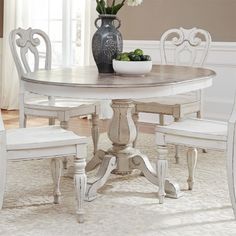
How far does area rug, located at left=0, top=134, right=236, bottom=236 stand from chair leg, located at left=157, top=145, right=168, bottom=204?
0.23 ft

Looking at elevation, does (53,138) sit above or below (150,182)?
above

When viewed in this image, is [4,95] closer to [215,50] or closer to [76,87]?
[215,50]

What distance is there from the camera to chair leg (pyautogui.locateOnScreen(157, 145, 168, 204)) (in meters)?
3.10

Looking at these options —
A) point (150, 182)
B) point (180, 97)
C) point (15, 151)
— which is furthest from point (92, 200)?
point (180, 97)

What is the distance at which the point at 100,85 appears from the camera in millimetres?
2734

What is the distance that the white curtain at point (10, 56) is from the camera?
261 inches

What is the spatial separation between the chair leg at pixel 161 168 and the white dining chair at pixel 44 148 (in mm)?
485

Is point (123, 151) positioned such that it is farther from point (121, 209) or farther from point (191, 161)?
point (121, 209)

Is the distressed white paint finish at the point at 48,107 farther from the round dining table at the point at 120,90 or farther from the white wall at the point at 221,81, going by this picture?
the white wall at the point at 221,81

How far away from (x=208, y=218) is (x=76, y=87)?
1012 millimetres

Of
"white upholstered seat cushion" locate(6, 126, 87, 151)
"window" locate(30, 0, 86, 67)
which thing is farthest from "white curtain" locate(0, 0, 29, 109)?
"white upholstered seat cushion" locate(6, 126, 87, 151)

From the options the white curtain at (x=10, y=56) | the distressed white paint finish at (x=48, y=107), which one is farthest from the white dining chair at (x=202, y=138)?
the white curtain at (x=10, y=56)

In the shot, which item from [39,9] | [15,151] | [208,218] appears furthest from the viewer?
[39,9]

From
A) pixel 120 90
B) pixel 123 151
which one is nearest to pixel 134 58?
pixel 120 90
